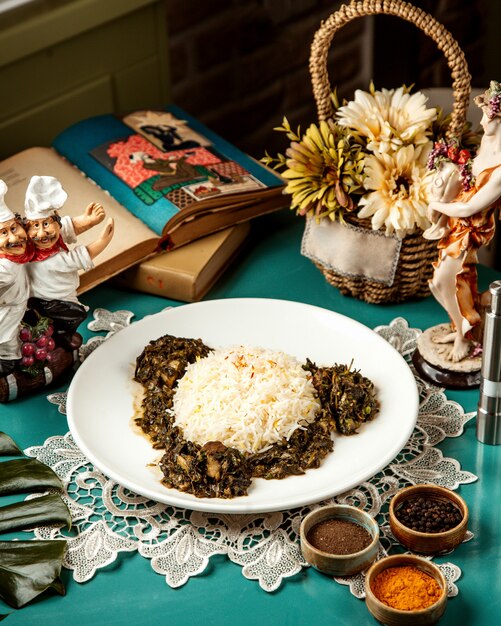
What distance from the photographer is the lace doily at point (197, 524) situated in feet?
3.43

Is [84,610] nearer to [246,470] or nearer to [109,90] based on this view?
[246,470]

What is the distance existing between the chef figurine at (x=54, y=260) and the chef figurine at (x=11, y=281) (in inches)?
0.6

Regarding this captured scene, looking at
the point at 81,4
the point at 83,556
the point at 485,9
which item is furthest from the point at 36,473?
the point at 485,9

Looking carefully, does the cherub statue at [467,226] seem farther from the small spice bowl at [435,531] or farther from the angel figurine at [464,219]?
the small spice bowl at [435,531]

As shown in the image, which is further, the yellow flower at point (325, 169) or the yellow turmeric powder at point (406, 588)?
the yellow flower at point (325, 169)

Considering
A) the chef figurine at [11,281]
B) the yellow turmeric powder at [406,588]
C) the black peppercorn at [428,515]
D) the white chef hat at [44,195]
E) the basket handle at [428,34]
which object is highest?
the basket handle at [428,34]

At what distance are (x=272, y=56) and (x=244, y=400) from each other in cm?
145

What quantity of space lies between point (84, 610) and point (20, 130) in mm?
1112

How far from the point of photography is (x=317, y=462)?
3.73 ft

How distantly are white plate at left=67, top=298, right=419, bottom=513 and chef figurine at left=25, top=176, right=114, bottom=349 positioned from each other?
0.07 m

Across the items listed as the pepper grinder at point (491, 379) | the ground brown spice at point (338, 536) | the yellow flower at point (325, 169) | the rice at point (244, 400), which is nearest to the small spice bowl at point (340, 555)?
the ground brown spice at point (338, 536)

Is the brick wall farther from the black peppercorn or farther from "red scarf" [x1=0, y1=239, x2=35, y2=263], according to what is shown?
the black peppercorn

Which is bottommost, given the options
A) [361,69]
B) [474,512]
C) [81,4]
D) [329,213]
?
[361,69]

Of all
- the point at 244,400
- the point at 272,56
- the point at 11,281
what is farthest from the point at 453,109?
the point at 272,56
